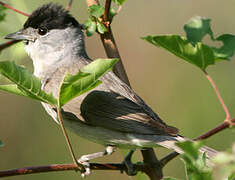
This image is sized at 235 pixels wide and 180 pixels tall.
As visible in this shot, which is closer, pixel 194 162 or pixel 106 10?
pixel 194 162

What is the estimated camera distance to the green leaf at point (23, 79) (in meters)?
2.17

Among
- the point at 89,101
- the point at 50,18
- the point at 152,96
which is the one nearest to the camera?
the point at 89,101

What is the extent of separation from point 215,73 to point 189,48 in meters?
4.25

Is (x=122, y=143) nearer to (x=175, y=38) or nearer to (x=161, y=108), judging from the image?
(x=175, y=38)

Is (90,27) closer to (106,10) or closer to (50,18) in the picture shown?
(106,10)

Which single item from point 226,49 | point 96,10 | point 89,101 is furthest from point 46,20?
point 226,49

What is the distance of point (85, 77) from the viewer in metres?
2.21

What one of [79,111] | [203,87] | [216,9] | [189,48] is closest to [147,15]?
[216,9]

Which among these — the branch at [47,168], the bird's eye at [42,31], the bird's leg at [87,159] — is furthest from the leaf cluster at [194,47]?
the bird's eye at [42,31]

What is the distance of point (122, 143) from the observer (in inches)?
148

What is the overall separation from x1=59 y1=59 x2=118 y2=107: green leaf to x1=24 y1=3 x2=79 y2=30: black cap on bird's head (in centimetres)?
215

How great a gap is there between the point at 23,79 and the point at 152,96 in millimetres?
4937

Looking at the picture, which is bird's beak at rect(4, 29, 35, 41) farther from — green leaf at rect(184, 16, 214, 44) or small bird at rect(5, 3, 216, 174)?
green leaf at rect(184, 16, 214, 44)

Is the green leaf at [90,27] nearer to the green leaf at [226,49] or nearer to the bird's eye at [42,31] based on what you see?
the green leaf at [226,49]
